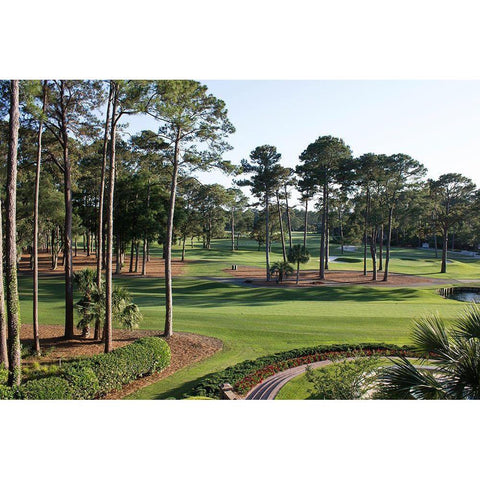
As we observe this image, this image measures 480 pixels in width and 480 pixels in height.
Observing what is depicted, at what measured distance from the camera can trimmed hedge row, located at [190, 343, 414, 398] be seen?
8508mm

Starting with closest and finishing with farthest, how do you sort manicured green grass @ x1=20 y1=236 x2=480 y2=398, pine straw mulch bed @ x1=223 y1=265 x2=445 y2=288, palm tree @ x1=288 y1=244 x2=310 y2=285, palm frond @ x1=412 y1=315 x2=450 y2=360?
1. palm frond @ x1=412 y1=315 x2=450 y2=360
2. manicured green grass @ x1=20 y1=236 x2=480 y2=398
3. pine straw mulch bed @ x1=223 y1=265 x2=445 y2=288
4. palm tree @ x1=288 y1=244 x2=310 y2=285

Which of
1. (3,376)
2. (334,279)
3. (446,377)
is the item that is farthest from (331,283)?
(3,376)

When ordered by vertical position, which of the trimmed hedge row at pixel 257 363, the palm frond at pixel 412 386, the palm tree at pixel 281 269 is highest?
the palm frond at pixel 412 386

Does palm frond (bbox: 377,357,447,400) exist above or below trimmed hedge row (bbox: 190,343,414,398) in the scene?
above

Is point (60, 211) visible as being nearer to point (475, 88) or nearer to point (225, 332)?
point (225, 332)

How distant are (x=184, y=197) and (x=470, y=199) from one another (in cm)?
3387

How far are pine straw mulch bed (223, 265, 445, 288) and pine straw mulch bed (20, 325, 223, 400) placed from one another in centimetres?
1600

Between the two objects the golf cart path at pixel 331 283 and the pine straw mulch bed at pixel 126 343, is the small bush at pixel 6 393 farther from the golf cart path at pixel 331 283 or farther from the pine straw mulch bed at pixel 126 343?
the golf cart path at pixel 331 283

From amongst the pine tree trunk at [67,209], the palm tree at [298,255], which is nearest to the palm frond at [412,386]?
the pine tree trunk at [67,209]

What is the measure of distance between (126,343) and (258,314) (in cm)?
612

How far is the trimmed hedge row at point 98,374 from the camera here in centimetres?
742

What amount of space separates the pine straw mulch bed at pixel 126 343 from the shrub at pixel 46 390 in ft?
6.01

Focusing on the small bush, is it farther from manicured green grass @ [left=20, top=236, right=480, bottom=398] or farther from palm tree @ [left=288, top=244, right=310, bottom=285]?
palm tree @ [left=288, top=244, right=310, bottom=285]

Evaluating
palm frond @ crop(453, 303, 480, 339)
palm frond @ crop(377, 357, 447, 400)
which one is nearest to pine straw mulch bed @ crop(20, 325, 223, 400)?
palm frond @ crop(377, 357, 447, 400)
